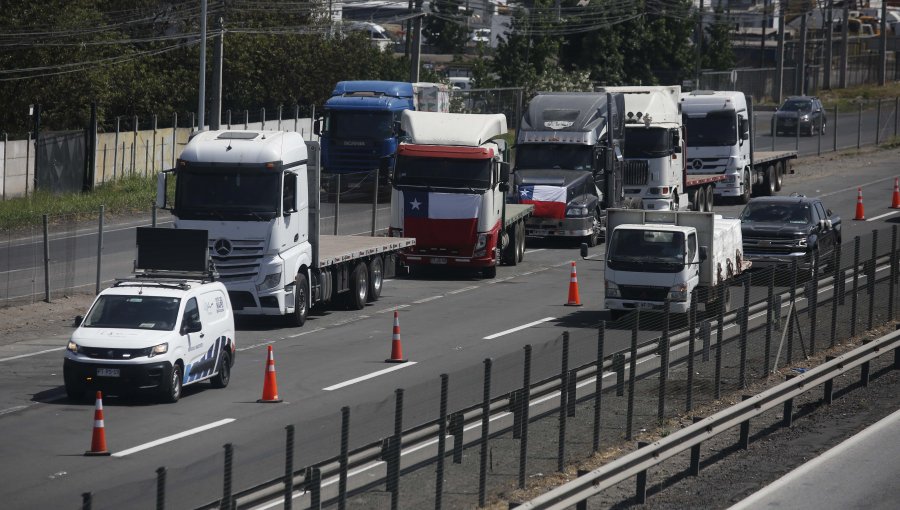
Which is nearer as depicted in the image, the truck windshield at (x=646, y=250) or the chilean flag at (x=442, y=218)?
the truck windshield at (x=646, y=250)

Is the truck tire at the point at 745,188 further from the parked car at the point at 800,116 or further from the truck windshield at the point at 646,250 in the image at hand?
the parked car at the point at 800,116

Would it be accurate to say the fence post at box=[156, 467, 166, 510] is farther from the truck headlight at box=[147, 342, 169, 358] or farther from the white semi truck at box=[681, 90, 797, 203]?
the white semi truck at box=[681, 90, 797, 203]

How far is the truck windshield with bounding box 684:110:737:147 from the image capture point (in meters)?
46.2

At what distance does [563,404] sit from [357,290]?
15.2m

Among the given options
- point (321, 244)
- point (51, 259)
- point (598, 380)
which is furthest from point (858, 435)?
point (51, 259)

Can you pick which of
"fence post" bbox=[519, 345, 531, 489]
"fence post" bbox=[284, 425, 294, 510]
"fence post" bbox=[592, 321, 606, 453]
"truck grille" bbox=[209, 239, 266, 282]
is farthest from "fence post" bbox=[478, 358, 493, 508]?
"truck grille" bbox=[209, 239, 266, 282]

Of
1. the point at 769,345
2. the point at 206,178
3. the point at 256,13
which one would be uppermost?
the point at 256,13

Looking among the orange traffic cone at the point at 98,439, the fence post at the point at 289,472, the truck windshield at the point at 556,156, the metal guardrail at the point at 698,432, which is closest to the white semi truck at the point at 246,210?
the orange traffic cone at the point at 98,439

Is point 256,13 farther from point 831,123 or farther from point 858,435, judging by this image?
point 858,435

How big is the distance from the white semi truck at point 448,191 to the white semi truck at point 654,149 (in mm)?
8964

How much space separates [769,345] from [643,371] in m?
3.77

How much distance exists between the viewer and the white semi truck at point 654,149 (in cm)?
4053

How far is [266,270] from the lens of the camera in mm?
25203

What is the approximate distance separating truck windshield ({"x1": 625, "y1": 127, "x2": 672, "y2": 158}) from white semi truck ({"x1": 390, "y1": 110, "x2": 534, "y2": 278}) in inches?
363
